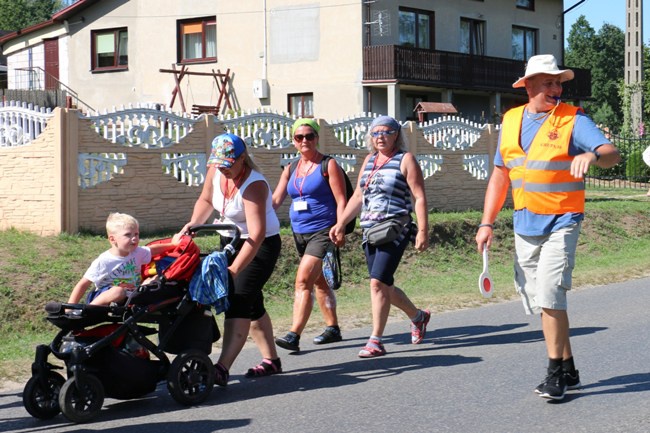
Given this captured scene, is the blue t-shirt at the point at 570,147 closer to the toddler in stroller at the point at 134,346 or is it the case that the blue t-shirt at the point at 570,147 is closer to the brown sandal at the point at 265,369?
the toddler in stroller at the point at 134,346

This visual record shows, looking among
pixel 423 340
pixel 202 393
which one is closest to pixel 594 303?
pixel 423 340

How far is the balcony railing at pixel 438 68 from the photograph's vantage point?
31.0 metres

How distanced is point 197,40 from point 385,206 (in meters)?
26.3

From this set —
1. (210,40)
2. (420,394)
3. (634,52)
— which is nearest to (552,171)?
(420,394)

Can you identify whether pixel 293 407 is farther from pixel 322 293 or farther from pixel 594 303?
pixel 594 303

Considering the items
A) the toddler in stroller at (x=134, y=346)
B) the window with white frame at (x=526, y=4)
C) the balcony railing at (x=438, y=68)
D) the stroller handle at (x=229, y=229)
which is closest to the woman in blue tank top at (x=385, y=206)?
the stroller handle at (x=229, y=229)

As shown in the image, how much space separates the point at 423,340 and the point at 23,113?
22.3 feet

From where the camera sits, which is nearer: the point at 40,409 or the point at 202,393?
the point at 40,409

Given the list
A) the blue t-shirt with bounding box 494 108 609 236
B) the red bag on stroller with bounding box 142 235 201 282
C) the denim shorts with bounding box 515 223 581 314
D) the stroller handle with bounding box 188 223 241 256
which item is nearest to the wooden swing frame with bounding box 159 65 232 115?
the stroller handle with bounding box 188 223 241 256

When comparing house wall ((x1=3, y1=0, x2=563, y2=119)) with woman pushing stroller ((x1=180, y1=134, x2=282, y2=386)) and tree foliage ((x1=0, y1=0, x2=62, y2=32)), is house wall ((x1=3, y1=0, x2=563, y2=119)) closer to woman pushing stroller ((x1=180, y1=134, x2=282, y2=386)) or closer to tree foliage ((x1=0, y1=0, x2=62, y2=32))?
woman pushing stroller ((x1=180, y1=134, x2=282, y2=386))

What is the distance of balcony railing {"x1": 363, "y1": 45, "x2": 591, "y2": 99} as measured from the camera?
102 feet

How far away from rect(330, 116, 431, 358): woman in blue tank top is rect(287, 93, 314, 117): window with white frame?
23678 mm

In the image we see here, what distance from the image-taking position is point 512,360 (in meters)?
8.23

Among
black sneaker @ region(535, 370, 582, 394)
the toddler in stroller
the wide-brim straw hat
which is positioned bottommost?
black sneaker @ region(535, 370, 582, 394)
